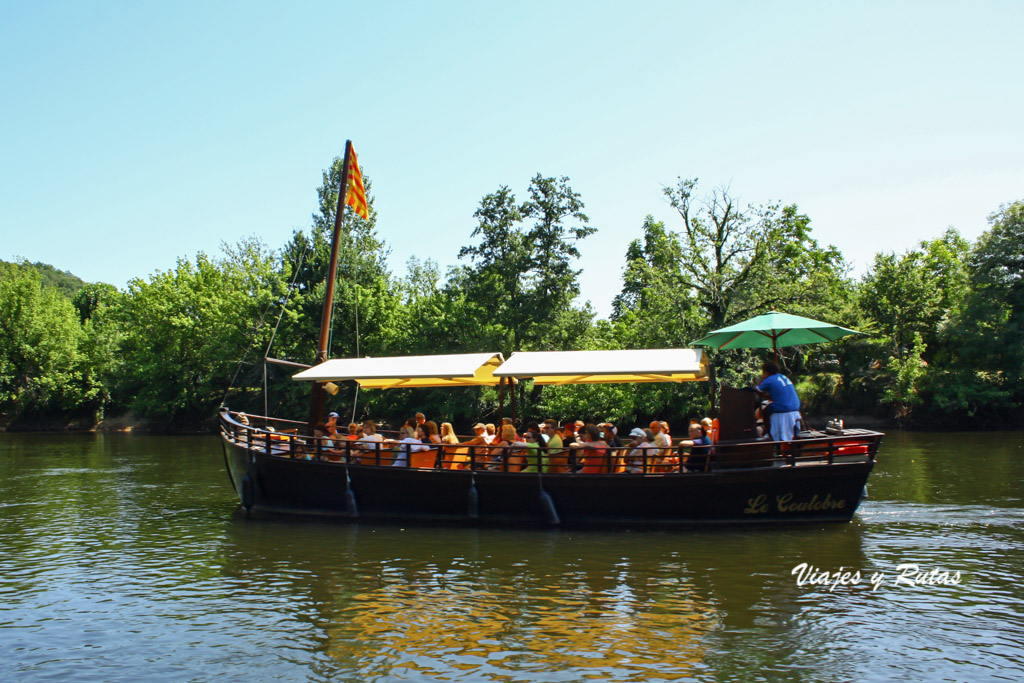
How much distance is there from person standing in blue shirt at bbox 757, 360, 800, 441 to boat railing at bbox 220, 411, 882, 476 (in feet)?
0.91

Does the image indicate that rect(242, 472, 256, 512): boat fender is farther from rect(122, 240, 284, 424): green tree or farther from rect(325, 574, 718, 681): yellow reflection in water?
rect(122, 240, 284, 424): green tree

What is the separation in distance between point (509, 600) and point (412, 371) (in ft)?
20.9

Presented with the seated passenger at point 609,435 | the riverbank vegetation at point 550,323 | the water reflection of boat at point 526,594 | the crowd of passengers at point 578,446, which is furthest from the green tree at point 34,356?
the seated passenger at point 609,435

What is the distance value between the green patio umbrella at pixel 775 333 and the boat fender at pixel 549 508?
3888mm

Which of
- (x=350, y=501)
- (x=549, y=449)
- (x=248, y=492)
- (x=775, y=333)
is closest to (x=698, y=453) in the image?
(x=549, y=449)

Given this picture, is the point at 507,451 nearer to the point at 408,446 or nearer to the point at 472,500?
the point at 472,500

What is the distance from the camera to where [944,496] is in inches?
677

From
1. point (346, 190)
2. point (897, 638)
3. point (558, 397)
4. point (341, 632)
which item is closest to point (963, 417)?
point (558, 397)

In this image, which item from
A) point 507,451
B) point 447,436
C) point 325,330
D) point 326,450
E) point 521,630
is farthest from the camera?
point 325,330

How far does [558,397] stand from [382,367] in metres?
27.7

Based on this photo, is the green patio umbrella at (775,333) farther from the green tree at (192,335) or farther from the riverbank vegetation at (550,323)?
the green tree at (192,335)

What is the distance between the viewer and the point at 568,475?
1381 centimetres

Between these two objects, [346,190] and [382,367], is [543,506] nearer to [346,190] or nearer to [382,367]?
[382,367]

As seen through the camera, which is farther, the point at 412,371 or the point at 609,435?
the point at 412,371
